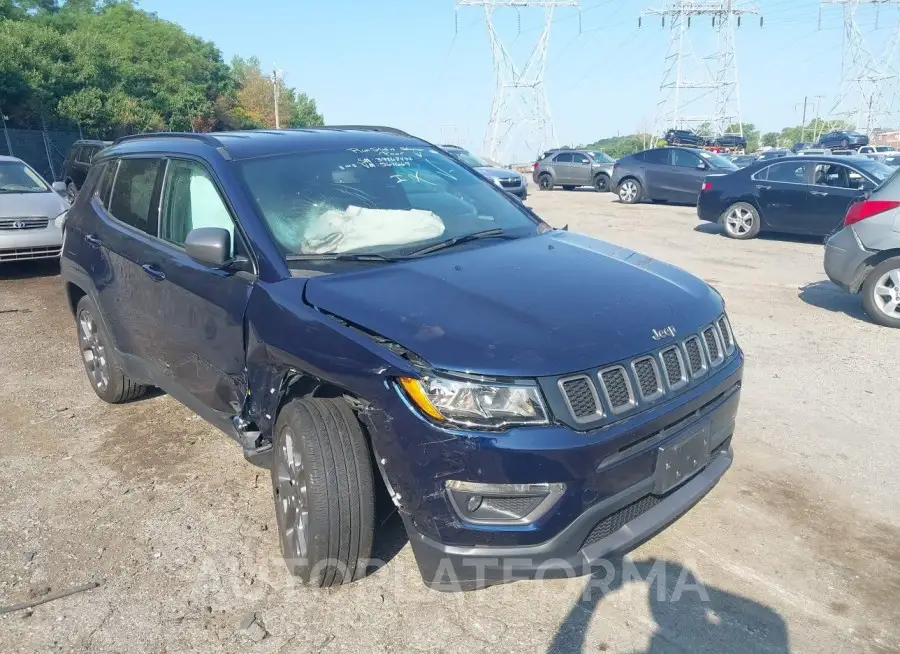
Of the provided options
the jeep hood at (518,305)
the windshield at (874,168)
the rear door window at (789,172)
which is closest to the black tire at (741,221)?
the rear door window at (789,172)

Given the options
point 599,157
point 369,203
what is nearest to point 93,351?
point 369,203

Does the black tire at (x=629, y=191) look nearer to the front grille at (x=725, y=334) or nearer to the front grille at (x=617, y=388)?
the front grille at (x=725, y=334)

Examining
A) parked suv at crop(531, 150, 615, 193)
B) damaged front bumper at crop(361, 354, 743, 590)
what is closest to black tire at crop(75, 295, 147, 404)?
damaged front bumper at crop(361, 354, 743, 590)

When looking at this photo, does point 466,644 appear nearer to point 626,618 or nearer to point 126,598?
point 626,618

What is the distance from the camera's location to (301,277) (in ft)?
10.5

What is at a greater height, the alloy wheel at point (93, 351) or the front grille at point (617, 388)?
the front grille at point (617, 388)

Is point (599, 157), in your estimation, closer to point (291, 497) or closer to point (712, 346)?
point (712, 346)

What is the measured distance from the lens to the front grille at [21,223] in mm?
9547

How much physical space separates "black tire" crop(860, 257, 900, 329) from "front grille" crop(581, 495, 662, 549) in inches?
212

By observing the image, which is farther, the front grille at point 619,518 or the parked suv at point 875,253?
the parked suv at point 875,253

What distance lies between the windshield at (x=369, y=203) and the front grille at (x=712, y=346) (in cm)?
120

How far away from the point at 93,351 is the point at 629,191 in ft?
56.8

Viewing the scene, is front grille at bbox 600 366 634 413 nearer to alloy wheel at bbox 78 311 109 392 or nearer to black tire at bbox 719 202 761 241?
alloy wheel at bbox 78 311 109 392

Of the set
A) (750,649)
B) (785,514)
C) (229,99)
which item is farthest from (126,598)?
(229,99)
